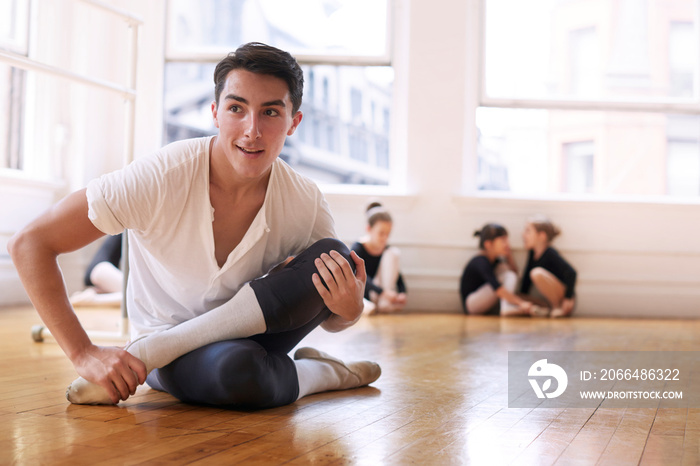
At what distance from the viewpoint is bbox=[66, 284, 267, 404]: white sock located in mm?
1291

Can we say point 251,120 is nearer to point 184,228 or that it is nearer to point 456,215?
point 184,228

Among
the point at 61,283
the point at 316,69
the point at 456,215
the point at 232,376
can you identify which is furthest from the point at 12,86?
the point at 232,376

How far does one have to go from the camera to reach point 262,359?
4.15 feet

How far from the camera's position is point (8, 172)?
11.6 ft

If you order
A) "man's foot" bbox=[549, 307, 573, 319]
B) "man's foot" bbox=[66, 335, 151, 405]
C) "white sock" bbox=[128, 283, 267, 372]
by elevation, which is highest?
"white sock" bbox=[128, 283, 267, 372]

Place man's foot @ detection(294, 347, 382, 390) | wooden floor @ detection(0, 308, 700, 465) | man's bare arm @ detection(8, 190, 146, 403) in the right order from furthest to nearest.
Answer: man's foot @ detection(294, 347, 382, 390) → man's bare arm @ detection(8, 190, 146, 403) → wooden floor @ detection(0, 308, 700, 465)

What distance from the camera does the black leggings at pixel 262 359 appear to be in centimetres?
124

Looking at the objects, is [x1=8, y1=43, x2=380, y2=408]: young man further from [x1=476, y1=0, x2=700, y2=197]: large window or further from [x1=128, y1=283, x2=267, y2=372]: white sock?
[x1=476, y1=0, x2=700, y2=197]: large window

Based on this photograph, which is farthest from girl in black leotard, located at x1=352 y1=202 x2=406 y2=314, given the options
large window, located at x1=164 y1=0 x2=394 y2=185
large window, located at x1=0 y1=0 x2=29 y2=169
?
large window, located at x1=0 y1=0 x2=29 y2=169

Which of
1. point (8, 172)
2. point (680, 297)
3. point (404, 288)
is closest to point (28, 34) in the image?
point (8, 172)

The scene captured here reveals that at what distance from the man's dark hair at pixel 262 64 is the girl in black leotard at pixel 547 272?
2.73 m

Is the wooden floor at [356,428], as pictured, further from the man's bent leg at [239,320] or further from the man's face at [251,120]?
the man's face at [251,120]

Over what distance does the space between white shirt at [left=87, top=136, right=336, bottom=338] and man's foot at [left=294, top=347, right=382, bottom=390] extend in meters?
0.23

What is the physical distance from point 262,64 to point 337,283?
0.42 metres
